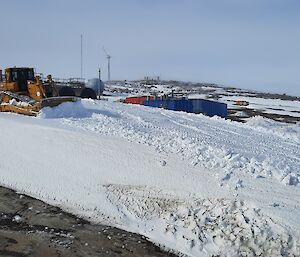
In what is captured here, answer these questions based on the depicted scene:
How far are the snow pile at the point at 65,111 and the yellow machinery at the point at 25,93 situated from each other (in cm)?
27

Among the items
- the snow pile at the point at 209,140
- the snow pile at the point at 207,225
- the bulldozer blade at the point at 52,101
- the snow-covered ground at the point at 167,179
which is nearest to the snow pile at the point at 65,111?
the bulldozer blade at the point at 52,101

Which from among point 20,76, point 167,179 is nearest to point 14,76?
point 20,76

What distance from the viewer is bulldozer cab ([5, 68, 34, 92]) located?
20.0m

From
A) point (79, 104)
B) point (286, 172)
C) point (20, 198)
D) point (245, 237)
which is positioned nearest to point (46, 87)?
point (79, 104)

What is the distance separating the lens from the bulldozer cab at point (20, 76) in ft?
65.6

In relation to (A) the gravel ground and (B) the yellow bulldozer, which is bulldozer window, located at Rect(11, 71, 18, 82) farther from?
(A) the gravel ground

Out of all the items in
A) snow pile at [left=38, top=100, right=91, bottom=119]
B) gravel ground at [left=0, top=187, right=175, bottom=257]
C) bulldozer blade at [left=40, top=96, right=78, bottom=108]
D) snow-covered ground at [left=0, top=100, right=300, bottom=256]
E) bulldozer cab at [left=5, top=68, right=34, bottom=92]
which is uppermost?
bulldozer cab at [left=5, top=68, right=34, bottom=92]

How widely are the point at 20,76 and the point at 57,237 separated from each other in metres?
13.5

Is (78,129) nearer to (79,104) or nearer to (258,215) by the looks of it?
(79,104)

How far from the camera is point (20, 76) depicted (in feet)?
66.0

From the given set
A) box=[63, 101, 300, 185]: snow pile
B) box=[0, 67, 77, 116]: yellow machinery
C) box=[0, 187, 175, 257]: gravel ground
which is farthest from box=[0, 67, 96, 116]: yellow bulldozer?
box=[0, 187, 175, 257]: gravel ground

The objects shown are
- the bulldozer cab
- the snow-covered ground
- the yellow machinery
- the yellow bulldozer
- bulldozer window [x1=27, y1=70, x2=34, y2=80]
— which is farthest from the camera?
bulldozer window [x1=27, y1=70, x2=34, y2=80]

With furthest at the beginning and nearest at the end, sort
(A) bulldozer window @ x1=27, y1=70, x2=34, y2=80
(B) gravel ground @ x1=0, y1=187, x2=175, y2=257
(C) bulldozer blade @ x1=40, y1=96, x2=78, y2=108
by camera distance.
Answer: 1. (A) bulldozer window @ x1=27, y1=70, x2=34, y2=80
2. (C) bulldozer blade @ x1=40, y1=96, x2=78, y2=108
3. (B) gravel ground @ x1=0, y1=187, x2=175, y2=257

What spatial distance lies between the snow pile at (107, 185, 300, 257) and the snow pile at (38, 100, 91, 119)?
21.5 ft
